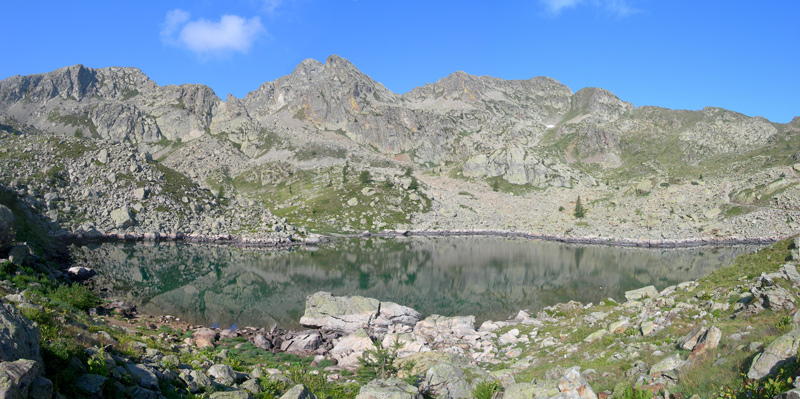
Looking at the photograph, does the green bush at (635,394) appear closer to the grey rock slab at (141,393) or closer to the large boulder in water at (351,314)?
the grey rock slab at (141,393)

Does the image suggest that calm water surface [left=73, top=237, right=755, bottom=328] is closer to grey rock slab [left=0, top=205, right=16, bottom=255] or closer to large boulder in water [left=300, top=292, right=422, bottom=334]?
large boulder in water [left=300, top=292, right=422, bottom=334]

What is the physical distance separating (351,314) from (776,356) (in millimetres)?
30901

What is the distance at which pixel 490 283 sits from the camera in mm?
57344

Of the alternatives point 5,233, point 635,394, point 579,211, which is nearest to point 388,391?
point 635,394

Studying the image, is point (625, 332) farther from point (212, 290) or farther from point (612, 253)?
point (612, 253)

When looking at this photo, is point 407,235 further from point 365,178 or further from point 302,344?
point 302,344

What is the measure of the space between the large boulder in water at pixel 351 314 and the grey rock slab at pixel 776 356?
28520 mm

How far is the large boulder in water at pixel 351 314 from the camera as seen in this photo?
35.9m

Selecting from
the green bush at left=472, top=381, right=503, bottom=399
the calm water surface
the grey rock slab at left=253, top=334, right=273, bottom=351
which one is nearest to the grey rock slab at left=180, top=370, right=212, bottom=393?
the green bush at left=472, top=381, right=503, bottom=399

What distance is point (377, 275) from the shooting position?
2463 inches

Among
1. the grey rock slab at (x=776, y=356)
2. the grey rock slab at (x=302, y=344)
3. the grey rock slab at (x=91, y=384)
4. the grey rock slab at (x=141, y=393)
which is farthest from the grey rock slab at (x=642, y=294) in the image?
the grey rock slab at (x=91, y=384)

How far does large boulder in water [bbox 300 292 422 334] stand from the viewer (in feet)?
118

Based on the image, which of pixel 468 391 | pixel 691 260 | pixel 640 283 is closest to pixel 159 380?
pixel 468 391

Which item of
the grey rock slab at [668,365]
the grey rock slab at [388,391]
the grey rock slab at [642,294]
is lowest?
the grey rock slab at [388,391]
